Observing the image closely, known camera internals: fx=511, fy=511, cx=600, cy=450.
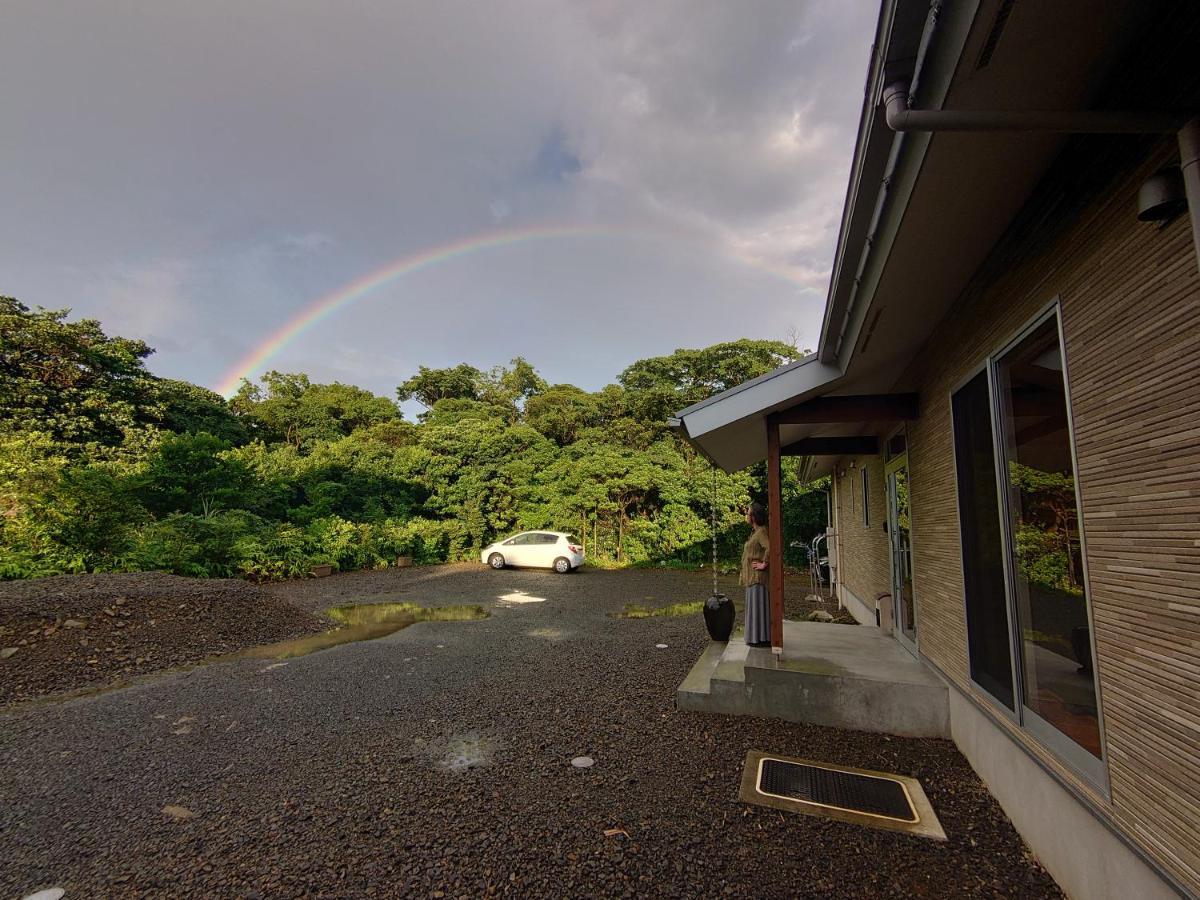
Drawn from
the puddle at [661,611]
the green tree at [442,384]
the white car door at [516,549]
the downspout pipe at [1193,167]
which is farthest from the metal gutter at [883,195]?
the green tree at [442,384]

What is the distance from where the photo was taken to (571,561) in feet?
47.5

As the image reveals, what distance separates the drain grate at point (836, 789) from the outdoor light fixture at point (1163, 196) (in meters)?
2.79

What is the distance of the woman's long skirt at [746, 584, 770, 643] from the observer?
185 inches

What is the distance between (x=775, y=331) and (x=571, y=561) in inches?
515

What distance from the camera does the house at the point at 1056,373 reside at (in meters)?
1.35

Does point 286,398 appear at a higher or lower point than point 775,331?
lower

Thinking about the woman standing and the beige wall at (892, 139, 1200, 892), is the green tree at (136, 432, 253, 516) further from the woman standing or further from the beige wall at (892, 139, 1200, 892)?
the beige wall at (892, 139, 1200, 892)

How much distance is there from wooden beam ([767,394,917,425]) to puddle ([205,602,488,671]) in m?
6.10

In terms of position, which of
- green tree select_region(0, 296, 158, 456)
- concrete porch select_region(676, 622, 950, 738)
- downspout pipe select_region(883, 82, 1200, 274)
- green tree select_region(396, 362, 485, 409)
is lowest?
concrete porch select_region(676, 622, 950, 738)

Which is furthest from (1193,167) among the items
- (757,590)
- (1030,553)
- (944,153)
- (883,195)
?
(757,590)

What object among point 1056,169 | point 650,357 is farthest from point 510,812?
point 650,357

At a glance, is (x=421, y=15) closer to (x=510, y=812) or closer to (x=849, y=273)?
(x=849, y=273)

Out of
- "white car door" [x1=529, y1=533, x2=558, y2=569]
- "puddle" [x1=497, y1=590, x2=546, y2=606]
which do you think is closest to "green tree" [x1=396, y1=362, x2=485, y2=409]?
"white car door" [x1=529, y1=533, x2=558, y2=569]

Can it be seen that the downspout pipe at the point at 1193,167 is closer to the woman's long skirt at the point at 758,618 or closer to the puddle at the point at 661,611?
the woman's long skirt at the point at 758,618
